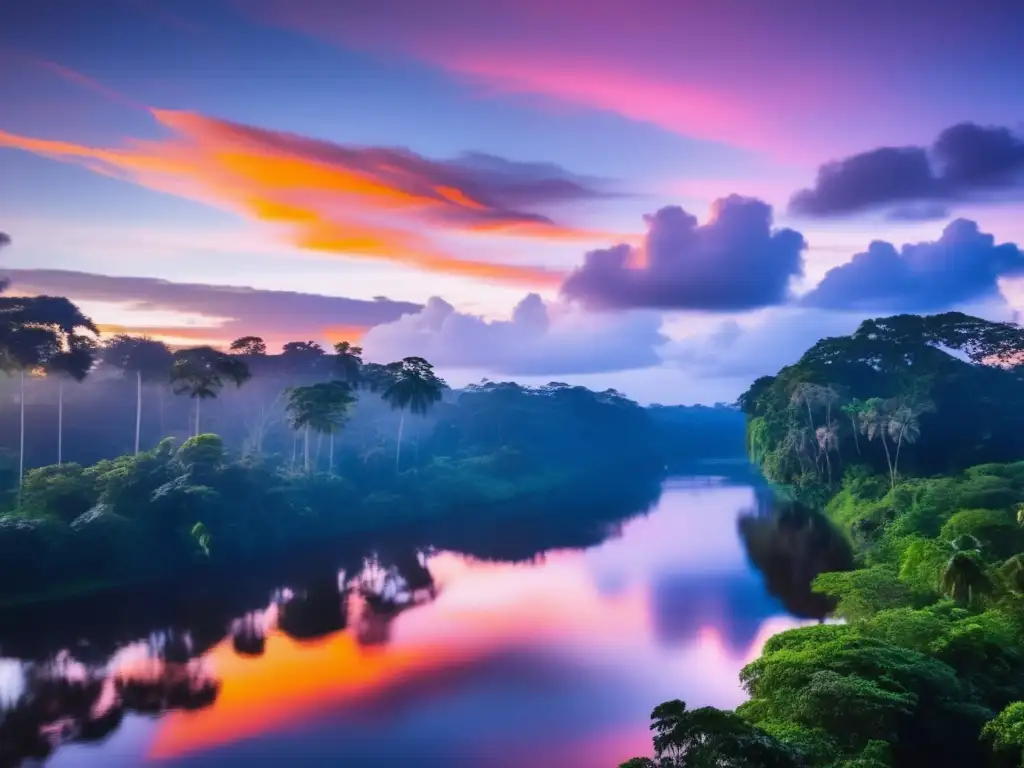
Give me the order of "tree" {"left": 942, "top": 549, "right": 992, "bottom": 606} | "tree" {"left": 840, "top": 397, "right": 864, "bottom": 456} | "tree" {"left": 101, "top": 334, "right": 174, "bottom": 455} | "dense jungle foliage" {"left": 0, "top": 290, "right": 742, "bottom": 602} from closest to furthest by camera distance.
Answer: "tree" {"left": 942, "top": 549, "right": 992, "bottom": 606}, "dense jungle foliage" {"left": 0, "top": 290, "right": 742, "bottom": 602}, "tree" {"left": 840, "top": 397, "right": 864, "bottom": 456}, "tree" {"left": 101, "top": 334, "right": 174, "bottom": 455}

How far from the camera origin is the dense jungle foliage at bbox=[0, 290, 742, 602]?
39.6m

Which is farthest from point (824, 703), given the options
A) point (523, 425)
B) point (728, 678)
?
point (523, 425)

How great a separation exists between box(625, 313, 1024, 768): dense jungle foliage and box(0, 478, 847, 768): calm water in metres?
3.75

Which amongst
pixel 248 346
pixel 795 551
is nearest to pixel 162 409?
pixel 248 346

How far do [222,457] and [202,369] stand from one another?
908 centimetres

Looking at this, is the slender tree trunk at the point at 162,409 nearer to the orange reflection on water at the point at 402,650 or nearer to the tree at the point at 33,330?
the tree at the point at 33,330

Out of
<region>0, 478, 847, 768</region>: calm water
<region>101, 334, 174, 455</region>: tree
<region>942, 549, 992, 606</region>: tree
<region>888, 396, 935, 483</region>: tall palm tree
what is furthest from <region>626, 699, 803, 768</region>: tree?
<region>101, 334, 174, 455</region>: tree

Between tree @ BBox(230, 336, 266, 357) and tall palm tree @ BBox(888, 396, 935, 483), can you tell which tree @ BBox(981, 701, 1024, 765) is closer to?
tall palm tree @ BBox(888, 396, 935, 483)

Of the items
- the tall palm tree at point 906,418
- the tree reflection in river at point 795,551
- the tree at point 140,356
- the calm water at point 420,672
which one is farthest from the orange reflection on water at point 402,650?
the tree at point 140,356

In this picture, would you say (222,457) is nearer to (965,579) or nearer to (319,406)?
(319,406)

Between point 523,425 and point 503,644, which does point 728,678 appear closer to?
point 503,644

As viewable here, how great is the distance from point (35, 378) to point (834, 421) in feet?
236

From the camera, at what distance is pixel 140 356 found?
60.2m

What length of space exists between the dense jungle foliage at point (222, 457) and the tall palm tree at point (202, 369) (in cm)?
15
